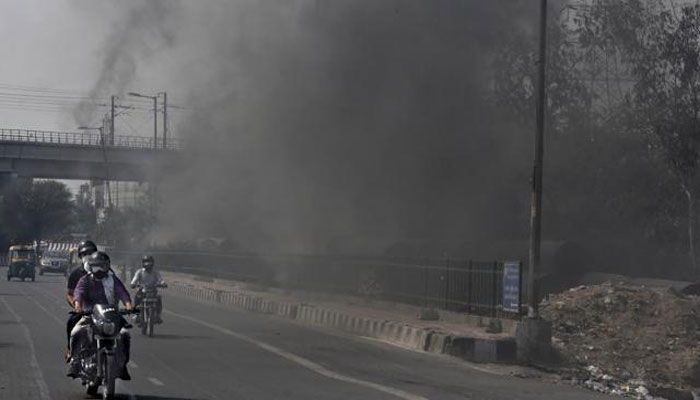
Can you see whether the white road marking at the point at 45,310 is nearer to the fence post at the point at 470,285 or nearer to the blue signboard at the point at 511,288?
the fence post at the point at 470,285


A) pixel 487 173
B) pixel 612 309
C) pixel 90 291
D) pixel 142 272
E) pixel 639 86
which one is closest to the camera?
pixel 90 291

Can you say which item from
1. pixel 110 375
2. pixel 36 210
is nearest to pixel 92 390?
pixel 110 375

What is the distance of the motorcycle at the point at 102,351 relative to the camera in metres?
11.6

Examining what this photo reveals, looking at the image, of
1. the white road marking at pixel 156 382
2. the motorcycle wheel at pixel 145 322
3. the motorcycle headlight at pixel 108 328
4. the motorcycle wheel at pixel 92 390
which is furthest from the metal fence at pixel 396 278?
the motorcycle headlight at pixel 108 328

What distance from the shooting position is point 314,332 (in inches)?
942

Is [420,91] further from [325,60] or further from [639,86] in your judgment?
[639,86]

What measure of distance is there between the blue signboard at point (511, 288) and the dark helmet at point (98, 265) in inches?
351

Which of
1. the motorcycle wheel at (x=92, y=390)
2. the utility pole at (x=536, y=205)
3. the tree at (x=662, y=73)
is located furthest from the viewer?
the tree at (x=662, y=73)

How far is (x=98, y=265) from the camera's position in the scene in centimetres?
1228

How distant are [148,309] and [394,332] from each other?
4.81 metres

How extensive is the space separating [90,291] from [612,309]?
1495 centimetres

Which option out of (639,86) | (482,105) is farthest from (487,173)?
(639,86)

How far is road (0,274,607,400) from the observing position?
13.2 metres

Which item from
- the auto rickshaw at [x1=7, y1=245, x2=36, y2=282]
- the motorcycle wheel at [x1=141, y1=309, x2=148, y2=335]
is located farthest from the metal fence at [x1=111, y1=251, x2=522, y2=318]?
the auto rickshaw at [x1=7, y1=245, x2=36, y2=282]
